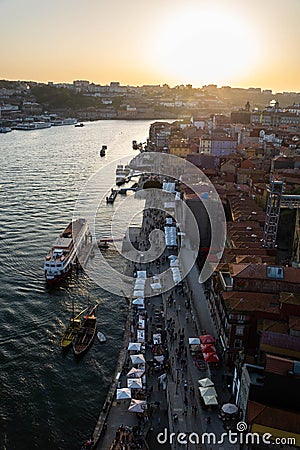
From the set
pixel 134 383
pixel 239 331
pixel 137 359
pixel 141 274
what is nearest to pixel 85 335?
pixel 137 359

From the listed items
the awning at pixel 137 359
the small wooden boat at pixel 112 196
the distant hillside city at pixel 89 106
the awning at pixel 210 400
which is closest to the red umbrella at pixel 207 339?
the awning at pixel 137 359

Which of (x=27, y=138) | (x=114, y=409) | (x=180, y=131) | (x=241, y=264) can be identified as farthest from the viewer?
(x=27, y=138)

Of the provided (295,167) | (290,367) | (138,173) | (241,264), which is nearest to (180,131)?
(138,173)

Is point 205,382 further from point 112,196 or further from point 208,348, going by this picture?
point 112,196

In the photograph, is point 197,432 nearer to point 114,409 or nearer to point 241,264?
point 114,409

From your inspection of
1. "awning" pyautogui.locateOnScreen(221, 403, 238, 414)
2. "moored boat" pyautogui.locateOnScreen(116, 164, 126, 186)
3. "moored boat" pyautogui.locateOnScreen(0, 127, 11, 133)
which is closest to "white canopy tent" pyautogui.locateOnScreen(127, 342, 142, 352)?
"awning" pyautogui.locateOnScreen(221, 403, 238, 414)

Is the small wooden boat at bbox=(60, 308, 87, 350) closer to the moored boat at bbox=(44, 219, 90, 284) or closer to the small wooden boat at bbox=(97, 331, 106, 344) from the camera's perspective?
the small wooden boat at bbox=(97, 331, 106, 344)
